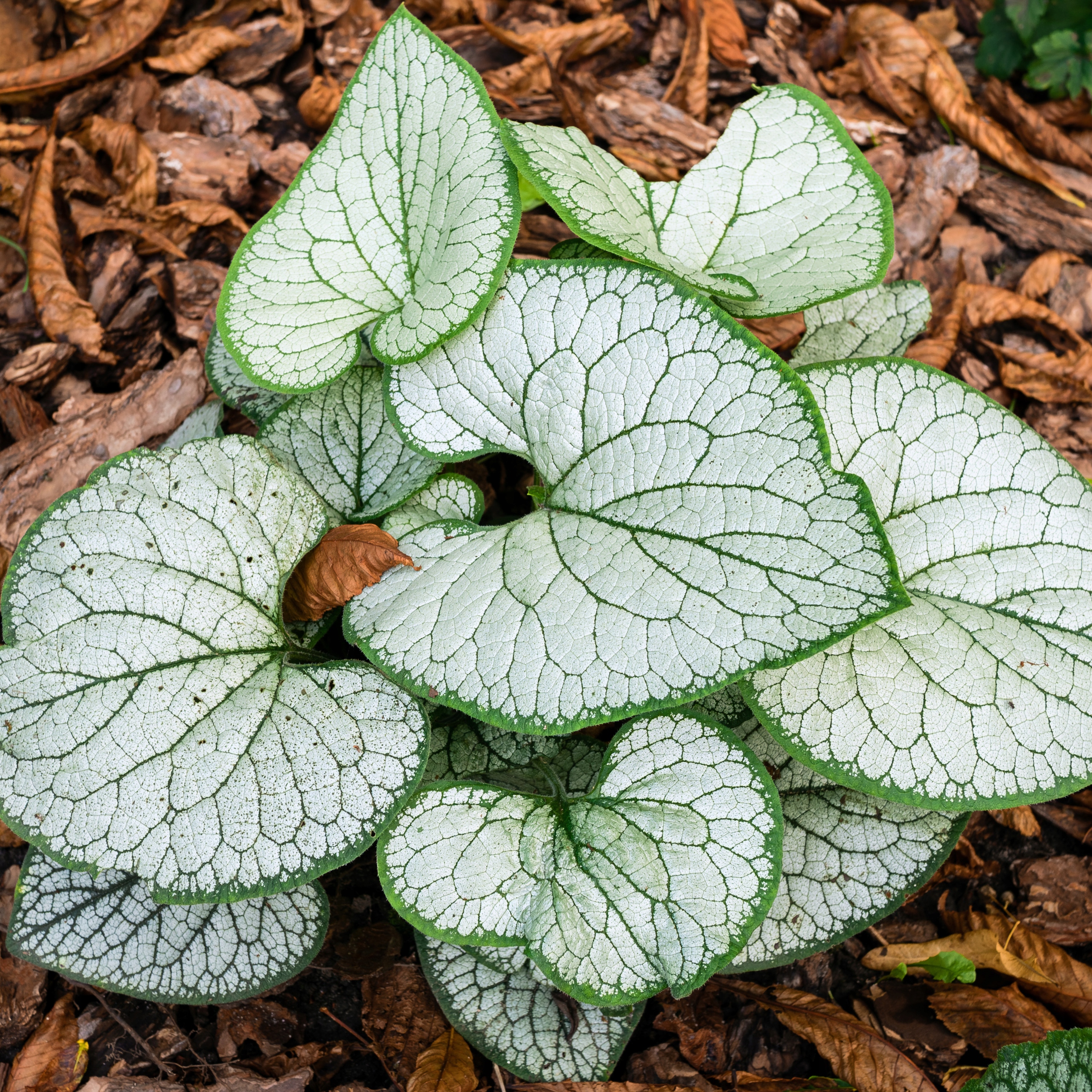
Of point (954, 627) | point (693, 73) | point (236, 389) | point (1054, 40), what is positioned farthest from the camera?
point (693, 73)

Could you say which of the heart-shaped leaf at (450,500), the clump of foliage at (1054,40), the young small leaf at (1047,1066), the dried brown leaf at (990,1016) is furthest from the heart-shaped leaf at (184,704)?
the clump of foliage at (1054,40)

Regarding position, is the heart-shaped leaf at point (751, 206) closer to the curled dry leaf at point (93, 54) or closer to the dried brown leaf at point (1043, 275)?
the dried brown leaf at point (1043, 275)

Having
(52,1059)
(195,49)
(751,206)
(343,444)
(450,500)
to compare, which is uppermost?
(195,49)

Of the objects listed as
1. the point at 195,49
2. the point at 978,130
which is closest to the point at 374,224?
the point at 195,49

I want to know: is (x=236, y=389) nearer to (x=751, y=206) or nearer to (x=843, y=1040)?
(x=751, y=206)

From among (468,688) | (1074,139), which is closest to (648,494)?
(468,688)

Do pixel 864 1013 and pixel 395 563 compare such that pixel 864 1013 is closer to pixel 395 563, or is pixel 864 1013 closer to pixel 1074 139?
pixel 395 563

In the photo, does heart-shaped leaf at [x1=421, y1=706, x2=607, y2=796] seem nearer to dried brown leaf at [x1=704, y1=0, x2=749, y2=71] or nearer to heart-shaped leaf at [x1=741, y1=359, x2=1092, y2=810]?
heart-shaped leaf at [x1=741, y1=359, x2=1092, y2=810]
